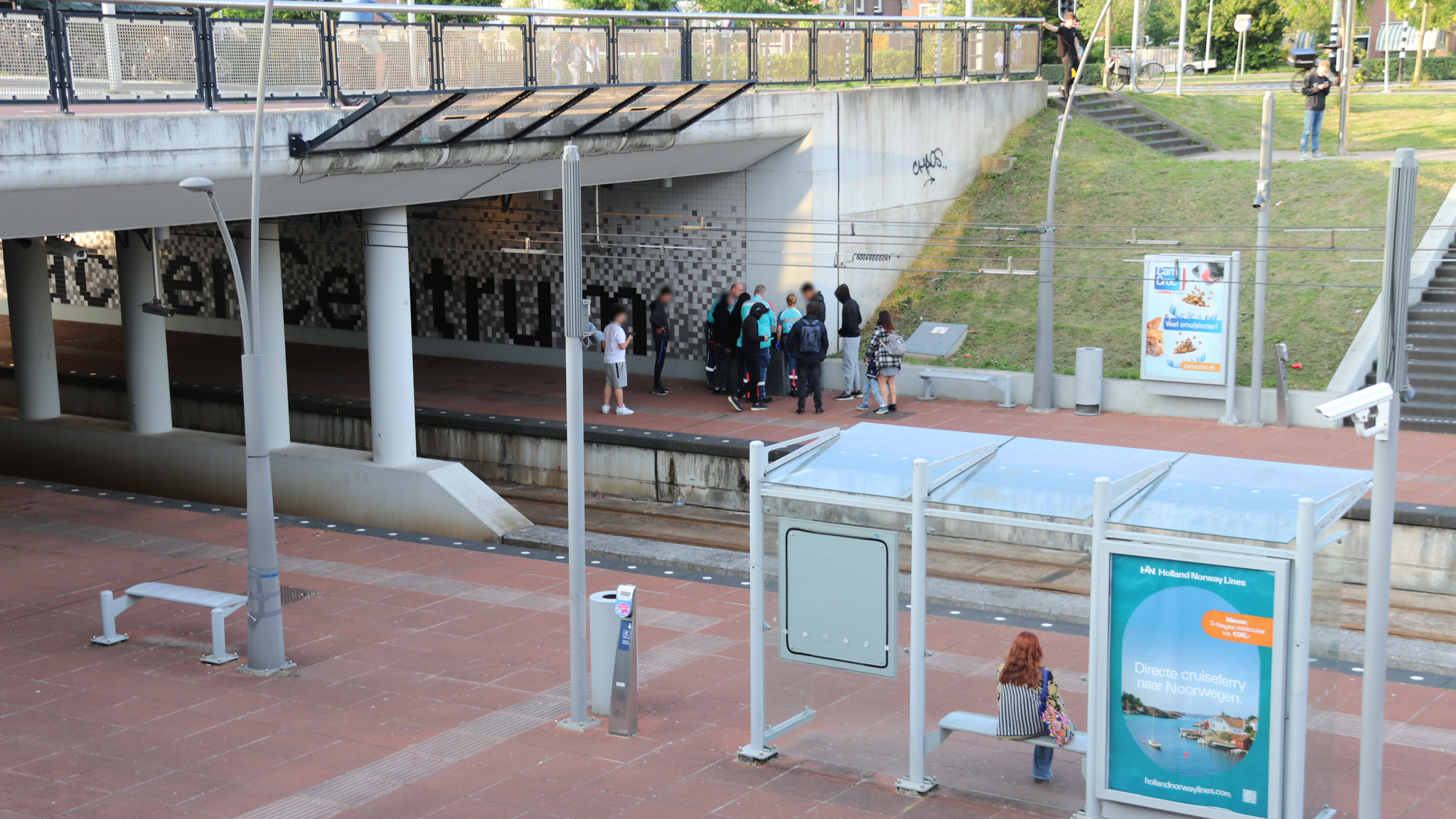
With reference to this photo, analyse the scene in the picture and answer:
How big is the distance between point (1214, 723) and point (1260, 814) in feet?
1.86

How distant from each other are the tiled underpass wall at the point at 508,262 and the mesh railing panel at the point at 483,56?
448cm

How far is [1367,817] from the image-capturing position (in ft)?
24.8

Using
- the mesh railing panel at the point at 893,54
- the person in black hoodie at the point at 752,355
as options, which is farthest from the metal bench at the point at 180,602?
the mesh railing panel at the point at 893,54

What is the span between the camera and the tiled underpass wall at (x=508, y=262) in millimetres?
23719

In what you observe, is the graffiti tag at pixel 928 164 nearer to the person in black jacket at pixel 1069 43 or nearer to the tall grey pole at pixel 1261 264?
the person in black jacket at pixel 1069 43

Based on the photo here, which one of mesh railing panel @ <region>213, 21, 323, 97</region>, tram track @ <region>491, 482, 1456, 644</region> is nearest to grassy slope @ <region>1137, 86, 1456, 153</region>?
tram track @ <region>491, 482, 1456, 644</region>

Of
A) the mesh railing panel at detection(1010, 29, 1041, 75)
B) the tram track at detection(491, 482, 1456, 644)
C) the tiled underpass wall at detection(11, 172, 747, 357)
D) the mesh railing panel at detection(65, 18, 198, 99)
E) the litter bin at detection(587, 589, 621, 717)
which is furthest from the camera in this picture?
the mesh railing panel at detection(1010, 29, 1041, 75)

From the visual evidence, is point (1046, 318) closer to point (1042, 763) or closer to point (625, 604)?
point (625, 604)

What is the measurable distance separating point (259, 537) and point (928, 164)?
16.8 m

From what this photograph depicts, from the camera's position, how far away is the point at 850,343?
21359 millimetres

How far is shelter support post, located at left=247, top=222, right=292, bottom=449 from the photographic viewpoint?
19250mm

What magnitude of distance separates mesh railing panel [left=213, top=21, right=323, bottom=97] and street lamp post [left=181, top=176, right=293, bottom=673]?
2.57 metres

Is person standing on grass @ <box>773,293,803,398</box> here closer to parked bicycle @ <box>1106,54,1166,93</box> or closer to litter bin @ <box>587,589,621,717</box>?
litter bin @ <box>587,589,621,717</box>

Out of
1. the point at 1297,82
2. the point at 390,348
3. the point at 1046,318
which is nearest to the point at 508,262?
the point at 390,348
